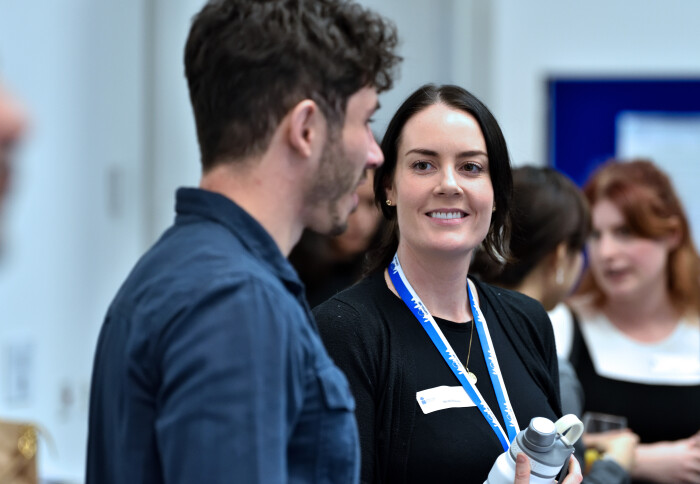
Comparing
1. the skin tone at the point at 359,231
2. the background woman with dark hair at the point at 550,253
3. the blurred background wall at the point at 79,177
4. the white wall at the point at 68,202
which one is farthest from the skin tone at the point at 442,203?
the white wall at the point at 68,202

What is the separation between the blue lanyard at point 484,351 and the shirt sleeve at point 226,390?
2.12ft

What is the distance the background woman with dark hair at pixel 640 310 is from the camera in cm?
238

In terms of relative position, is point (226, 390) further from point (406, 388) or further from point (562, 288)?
point (562, 288)

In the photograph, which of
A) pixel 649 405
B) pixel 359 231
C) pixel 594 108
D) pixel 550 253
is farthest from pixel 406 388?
pixel 594 108

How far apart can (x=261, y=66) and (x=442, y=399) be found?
0.72m

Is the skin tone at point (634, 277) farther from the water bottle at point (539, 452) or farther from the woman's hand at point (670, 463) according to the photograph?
the water bottle at point (539, 452)

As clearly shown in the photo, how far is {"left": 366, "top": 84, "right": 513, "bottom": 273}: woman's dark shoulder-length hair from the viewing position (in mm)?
1612

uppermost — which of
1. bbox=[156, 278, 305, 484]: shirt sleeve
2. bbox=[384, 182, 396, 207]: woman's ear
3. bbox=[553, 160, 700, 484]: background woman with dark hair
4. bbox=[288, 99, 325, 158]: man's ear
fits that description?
bbox=[288, 99, 325, 158]: man's ear

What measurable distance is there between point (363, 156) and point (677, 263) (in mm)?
1899

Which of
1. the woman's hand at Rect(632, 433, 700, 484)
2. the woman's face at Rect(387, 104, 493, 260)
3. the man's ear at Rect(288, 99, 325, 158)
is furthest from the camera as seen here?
the woman's hand at Rect(632, 433, 700, 484)

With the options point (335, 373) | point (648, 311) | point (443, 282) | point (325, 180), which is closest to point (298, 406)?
point (335, 373)

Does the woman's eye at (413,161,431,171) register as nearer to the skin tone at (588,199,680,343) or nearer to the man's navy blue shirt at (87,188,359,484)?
the man's navy blue shirt at (87,188,359,484)

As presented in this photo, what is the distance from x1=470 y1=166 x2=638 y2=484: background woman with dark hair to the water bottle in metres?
0.69

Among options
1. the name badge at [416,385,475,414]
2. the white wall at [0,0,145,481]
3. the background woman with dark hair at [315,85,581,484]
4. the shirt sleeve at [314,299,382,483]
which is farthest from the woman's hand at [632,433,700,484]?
the white wall at [0,0,145,481]
